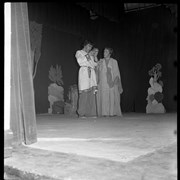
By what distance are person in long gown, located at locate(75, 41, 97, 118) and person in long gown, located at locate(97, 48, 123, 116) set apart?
39cm

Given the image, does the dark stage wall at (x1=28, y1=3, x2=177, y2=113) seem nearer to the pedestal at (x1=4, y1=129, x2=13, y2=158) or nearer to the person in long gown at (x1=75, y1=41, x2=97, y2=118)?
the person in long gown at (x1=75, y1=41, x2=97, y2=118)

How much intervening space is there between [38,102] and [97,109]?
2.53m

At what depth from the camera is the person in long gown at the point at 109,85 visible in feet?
18.8

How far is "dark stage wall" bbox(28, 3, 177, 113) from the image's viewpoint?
816 centimetres

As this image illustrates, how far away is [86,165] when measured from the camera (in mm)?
1817

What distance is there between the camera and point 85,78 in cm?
526

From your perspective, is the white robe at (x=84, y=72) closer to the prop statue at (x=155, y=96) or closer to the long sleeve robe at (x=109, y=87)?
the long sleeve robe at (x=109, y=87)

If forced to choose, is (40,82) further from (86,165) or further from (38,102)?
(86,165)

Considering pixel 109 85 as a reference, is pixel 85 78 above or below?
above

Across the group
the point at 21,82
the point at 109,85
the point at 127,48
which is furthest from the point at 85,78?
the point at 127,48

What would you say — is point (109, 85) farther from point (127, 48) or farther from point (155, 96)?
point (127, 48)

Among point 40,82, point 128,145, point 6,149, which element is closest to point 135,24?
point 40,82

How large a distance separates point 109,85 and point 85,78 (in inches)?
28.0

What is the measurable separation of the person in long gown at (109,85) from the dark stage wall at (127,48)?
216 cm
